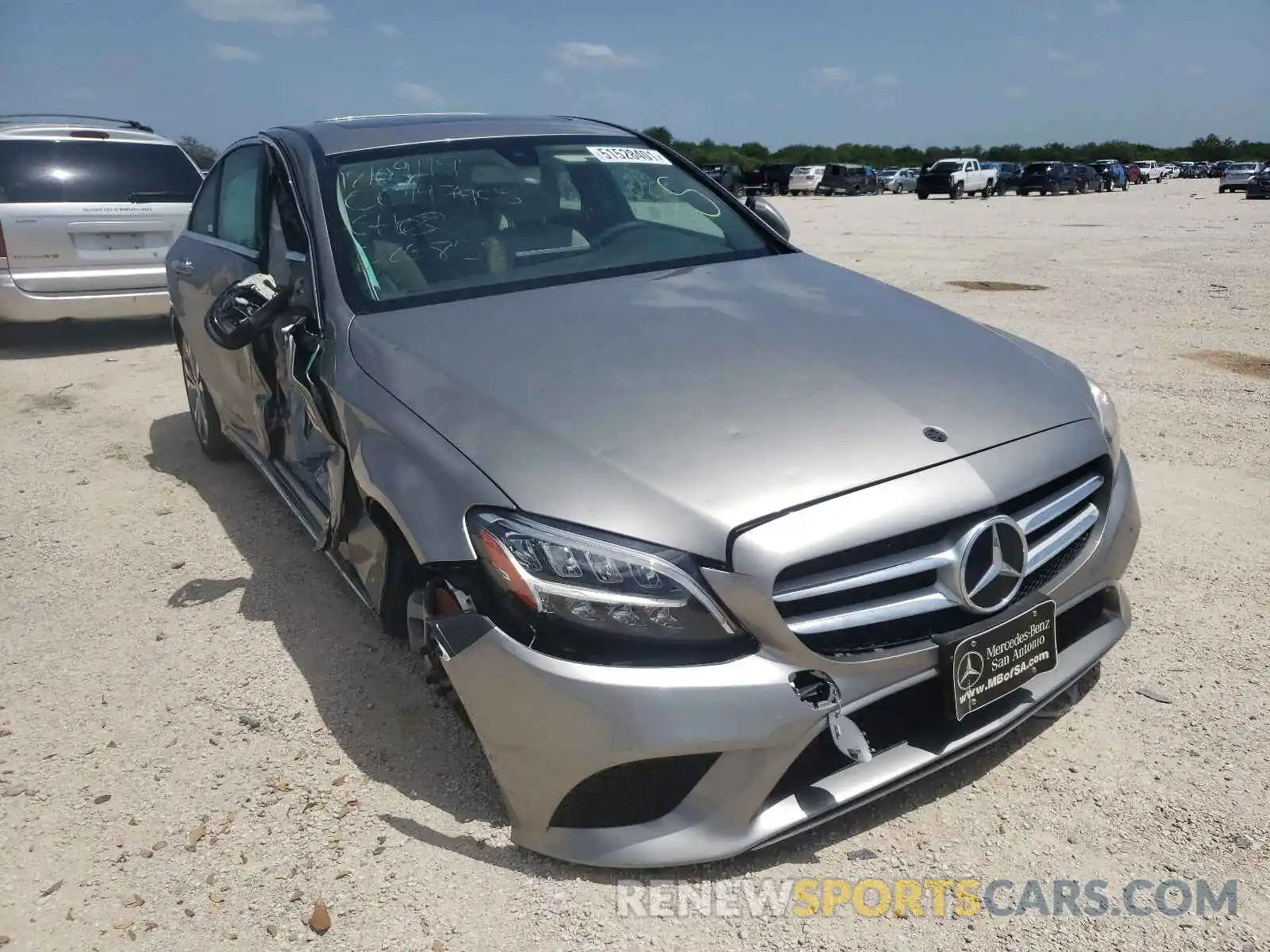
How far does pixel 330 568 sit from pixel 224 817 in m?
1.53

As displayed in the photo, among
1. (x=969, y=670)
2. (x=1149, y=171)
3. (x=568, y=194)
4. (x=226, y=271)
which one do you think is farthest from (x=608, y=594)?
(x=1149, y=171)

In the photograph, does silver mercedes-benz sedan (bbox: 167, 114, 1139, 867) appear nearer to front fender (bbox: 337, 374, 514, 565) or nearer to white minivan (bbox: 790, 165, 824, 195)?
front fender (bbox: 337, 374, 514, 565)

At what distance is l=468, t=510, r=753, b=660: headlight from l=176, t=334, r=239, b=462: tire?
11.4 ft

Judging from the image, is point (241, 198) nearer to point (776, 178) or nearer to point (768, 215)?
point (768, 215)

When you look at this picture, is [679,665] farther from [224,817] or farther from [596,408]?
[224,817]

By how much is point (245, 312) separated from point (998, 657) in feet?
8.52

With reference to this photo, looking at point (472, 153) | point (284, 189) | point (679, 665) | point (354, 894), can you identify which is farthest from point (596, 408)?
point (284, 189)

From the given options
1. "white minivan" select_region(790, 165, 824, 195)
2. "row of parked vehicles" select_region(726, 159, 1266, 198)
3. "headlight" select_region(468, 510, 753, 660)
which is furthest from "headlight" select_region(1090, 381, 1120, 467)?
"white minivan" select_region(790, 165, 824, 195)

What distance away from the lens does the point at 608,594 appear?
199cm

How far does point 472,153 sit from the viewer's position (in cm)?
351

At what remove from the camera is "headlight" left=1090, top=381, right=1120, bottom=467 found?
262cm

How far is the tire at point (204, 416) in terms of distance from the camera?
5.07 meters

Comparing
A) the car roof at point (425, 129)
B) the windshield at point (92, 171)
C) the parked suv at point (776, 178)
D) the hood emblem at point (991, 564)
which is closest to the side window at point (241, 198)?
the car roof at point (425, 129)

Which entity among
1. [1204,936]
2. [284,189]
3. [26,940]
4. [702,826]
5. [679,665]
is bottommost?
[26,940]
